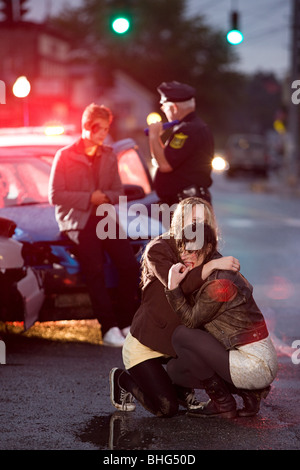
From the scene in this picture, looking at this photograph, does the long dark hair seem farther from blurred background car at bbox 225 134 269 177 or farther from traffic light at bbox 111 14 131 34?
blurred background car at bbox 225 134 269 177

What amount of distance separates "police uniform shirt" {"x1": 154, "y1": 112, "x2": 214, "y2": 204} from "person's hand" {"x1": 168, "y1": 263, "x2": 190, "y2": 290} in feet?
8.87

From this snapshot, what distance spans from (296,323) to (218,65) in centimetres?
A: 8789

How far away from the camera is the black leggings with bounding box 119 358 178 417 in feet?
16.6

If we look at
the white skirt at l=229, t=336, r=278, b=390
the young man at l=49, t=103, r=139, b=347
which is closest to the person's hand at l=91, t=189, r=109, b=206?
the young man at l=49, t=103, r=139, b=347

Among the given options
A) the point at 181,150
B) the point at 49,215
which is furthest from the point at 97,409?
the point at 181,150

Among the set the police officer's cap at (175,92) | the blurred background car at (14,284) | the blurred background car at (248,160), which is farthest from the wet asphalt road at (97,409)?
the blurred background car at (248,160)

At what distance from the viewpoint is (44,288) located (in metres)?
6.99

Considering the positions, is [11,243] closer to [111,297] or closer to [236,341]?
[111,297]

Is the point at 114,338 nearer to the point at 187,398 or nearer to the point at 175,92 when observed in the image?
the point at 187,398

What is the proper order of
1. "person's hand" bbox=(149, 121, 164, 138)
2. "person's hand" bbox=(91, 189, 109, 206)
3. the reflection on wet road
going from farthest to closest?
"person's hand" bbox=(149, 121, 164, 138) < "person's hand" bbox=(91, 189, 109, 206) < the reflection on wet road

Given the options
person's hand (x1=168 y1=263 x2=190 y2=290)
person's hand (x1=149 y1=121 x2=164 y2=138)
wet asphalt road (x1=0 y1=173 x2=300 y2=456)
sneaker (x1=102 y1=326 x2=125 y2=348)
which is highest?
person's hand (x1=149 y1=121 x2=164 y2=138)

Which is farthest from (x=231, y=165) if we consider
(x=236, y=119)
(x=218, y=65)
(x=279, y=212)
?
(x=236, y=119)

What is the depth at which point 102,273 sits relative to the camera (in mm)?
7078

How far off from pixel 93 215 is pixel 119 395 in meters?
2.16
